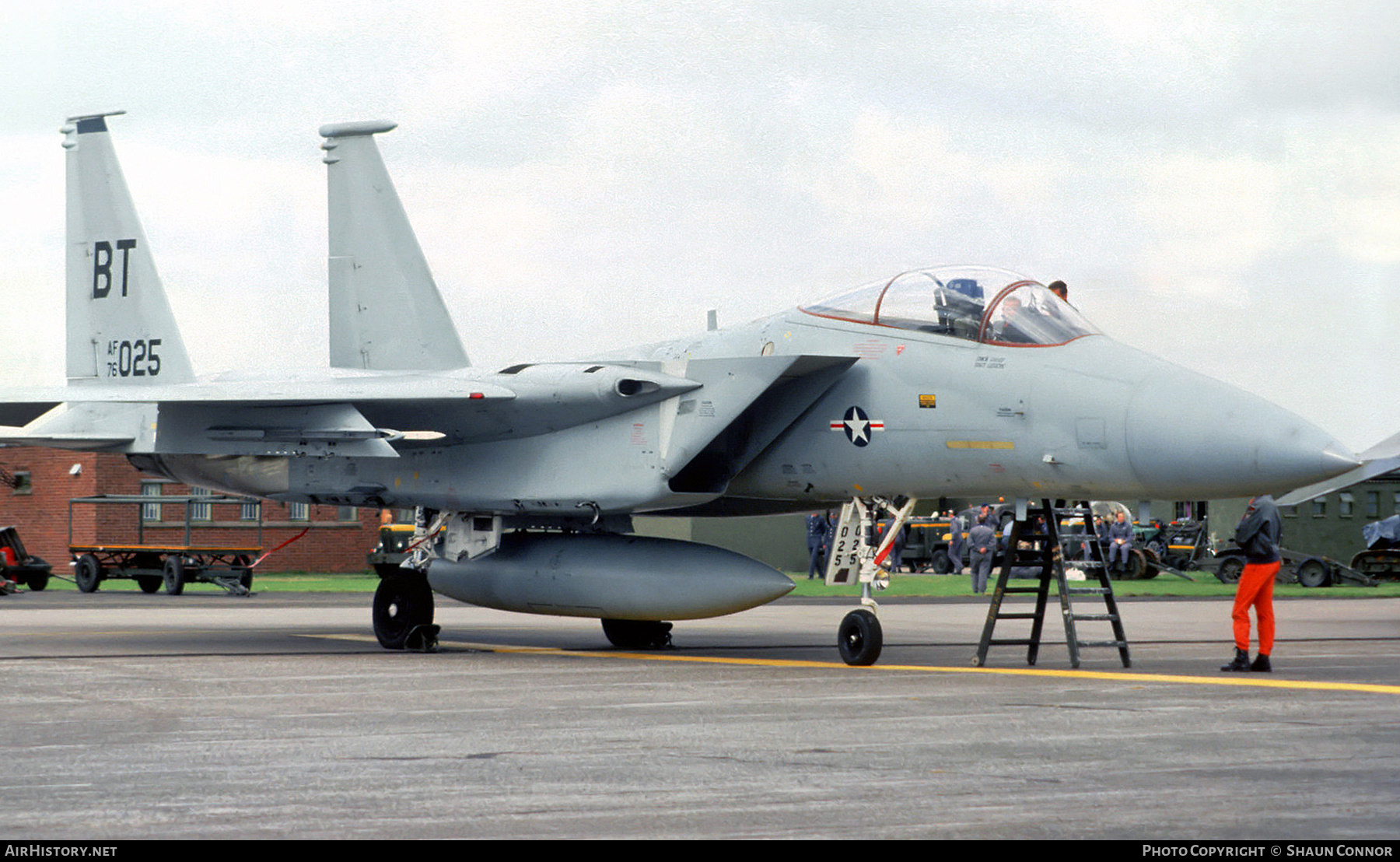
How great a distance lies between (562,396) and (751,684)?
11.6 feet

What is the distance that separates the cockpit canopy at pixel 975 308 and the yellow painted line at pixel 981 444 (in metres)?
0.72

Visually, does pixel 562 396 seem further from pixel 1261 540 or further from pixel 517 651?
pixel 1261 540

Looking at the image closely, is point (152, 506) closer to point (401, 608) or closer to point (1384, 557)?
point (401, 608)

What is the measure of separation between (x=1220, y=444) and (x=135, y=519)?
33.6 m

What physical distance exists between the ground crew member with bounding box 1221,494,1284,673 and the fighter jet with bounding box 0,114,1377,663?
1166 millimetres

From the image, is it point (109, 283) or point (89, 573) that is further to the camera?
point (89, 573)

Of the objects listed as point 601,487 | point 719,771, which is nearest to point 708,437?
point 601,487

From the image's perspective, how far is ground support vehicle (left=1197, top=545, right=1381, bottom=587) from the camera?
29.5 m

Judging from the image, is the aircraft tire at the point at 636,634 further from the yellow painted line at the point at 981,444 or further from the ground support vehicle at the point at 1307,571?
the ground support vehicle at the point at 1307,571

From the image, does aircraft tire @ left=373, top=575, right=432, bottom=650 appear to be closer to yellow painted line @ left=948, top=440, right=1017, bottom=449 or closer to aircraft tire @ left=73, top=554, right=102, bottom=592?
yellow painted line @ left=948, top=440, right=1017, bottom=449

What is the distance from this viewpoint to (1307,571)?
29672mm

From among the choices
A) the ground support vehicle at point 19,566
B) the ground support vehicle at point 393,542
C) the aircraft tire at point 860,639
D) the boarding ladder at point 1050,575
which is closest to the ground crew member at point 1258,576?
the boarding ladder at point 1050,575

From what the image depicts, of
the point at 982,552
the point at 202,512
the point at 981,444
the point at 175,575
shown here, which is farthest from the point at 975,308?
the point at 202,512

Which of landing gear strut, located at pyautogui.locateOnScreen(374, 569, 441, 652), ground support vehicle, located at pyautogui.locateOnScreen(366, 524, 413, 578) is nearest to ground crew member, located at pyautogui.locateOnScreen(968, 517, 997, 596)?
ground support vehicle, located at pyautogui.locateOnScreen(366, 524, 413, 578)
